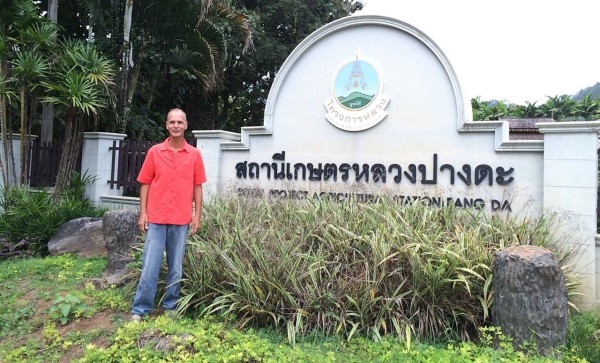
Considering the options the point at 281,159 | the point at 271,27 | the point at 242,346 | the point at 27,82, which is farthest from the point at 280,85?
the point at 271,27

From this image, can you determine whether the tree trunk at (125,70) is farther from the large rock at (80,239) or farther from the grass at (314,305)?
the grass at (314,305)

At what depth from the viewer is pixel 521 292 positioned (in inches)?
130

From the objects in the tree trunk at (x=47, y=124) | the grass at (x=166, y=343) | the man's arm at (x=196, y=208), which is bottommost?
the grass at (x=166, y=343)

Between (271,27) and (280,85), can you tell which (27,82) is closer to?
(280,85)

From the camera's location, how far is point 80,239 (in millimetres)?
6707

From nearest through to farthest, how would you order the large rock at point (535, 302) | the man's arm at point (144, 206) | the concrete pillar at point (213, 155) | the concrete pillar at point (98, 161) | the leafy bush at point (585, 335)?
the large rock at point (535, 302), the leafy bush at point (585, 335), the man's arm at point (144, 206), the concrete pillar at point (213, 155), the concrete pillar at point (98, 161)

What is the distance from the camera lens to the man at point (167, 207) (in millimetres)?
3889

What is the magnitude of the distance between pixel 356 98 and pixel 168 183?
3384mm

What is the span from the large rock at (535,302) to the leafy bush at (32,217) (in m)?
6.50

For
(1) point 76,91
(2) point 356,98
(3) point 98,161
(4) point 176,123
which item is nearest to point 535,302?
(4) point 176,123

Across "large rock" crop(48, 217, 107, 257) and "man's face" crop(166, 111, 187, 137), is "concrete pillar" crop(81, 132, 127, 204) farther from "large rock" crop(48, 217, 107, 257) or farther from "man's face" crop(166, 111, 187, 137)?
"man's face" crop(166, 111, 187, 137)

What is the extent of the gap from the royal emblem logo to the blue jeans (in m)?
3.25

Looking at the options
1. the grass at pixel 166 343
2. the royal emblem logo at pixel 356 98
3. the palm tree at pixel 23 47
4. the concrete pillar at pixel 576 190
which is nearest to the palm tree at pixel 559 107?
the royal emblem logo at pixel 356 98

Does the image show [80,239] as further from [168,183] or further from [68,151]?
[168,183]
